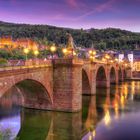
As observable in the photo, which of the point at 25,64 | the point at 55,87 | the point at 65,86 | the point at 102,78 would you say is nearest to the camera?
the point at 25,64

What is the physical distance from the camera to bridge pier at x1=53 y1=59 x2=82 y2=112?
3681 cm

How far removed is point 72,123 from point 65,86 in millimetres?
6168

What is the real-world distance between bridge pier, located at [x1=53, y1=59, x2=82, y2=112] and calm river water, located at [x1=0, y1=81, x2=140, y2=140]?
1.17 m

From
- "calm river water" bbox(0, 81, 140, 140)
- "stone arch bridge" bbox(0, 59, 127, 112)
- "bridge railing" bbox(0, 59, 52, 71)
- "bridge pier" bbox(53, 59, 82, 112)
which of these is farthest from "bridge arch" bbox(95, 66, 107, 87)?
"bridge railing" bbox(0, 59, 52, 71)

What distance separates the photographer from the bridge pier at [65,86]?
1449 inches

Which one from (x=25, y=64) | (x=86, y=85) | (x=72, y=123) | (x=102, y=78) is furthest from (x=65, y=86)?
(x=102, y=78)

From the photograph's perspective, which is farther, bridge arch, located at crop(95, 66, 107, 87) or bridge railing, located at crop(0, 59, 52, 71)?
bridge arch, located at crop(95, 66, 107, 87)

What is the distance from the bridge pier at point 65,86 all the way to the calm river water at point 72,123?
3.83 ft

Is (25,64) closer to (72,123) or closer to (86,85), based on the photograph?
(72,123)

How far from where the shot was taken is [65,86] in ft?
122

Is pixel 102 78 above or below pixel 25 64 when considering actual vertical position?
below

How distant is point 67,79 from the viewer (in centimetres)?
3741

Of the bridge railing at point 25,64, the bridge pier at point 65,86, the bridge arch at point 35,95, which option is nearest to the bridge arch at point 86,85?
the bridge pier at point 65,86

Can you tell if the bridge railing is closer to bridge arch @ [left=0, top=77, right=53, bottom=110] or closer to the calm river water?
bridge arch @ [left=0, top=77, right=53, bottom=110]
